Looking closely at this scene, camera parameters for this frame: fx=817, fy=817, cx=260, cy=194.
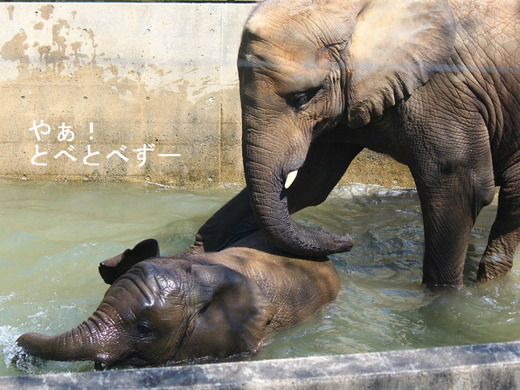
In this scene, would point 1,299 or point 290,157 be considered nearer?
point 290,157

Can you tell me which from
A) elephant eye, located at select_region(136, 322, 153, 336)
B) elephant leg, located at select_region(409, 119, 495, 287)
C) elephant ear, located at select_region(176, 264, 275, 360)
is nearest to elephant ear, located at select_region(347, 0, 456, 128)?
elephant leg, located at select_region(409, 119, 495, 287)

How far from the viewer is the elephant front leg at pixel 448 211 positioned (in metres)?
5.68

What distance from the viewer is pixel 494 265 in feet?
21.5

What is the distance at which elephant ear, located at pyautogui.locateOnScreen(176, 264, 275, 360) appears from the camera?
475 centimetres

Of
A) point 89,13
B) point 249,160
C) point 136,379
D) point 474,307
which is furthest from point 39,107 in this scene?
point 136,379

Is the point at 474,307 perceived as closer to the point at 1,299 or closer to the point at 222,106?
the point at 1,299

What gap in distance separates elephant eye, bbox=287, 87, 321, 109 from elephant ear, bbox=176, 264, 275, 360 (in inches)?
43.6

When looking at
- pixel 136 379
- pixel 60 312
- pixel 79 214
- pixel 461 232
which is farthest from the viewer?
pixel 79 214

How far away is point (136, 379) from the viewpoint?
316 cm

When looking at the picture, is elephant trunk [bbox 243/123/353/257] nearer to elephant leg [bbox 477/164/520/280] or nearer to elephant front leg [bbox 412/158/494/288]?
elephant front leg [bbox 412/158/494/288]

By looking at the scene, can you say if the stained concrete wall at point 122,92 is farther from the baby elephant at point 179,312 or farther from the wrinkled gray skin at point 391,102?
the baby elephant at point 179,312

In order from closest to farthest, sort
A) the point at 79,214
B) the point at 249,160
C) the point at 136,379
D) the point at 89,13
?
the point at 136,379, the point at 249,160, the point at 79,214, the point at 89,13

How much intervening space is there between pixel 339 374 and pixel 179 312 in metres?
1.57

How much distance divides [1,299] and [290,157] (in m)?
2.31
